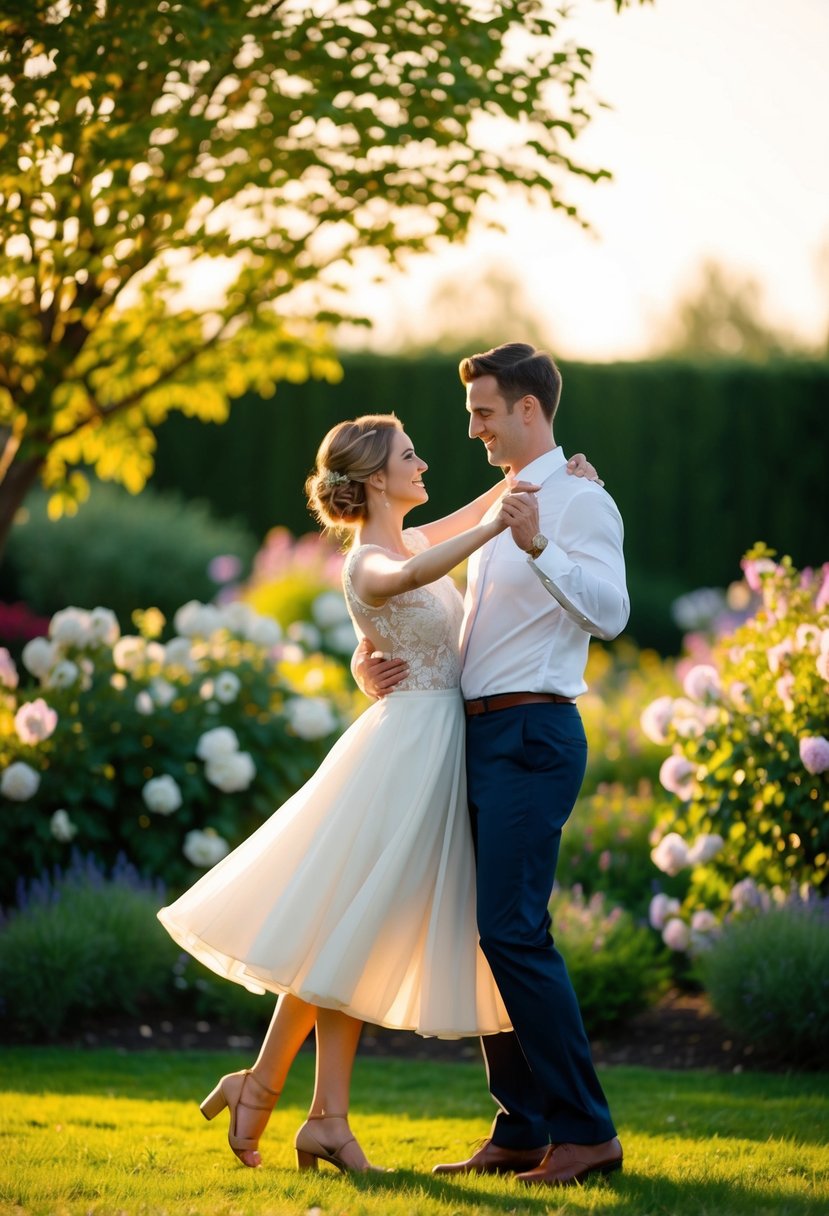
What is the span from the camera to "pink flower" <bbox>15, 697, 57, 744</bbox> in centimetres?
592

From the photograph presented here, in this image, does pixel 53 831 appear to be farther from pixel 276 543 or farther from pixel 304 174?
pixel 276 543

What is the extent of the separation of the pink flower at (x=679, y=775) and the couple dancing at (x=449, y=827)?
188 centimetres

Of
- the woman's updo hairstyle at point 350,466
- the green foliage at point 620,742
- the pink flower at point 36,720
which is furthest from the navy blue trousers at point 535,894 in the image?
the green foliage at point 620,742

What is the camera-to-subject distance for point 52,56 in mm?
4922

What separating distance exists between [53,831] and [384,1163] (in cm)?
258

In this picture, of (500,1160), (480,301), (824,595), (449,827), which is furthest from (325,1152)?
(480,301)

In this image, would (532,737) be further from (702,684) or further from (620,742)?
(620,742)

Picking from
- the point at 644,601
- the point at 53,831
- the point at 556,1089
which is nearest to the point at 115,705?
the point at 53,831

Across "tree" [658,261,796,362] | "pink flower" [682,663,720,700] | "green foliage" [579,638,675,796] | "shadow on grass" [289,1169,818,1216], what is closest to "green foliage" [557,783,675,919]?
"green foliage" [579,638,675,796]

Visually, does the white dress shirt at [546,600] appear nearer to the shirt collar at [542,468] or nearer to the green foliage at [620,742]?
the shirt collar at [542,468]

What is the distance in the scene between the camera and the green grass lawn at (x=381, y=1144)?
341 cm

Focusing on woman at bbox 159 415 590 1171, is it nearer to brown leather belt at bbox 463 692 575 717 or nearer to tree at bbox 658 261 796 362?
brown leather belt at bbox 463 692 575 717

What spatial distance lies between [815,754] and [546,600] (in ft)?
5.75

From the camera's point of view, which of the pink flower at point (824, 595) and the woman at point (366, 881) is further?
the pink flower at point (824, 595)
